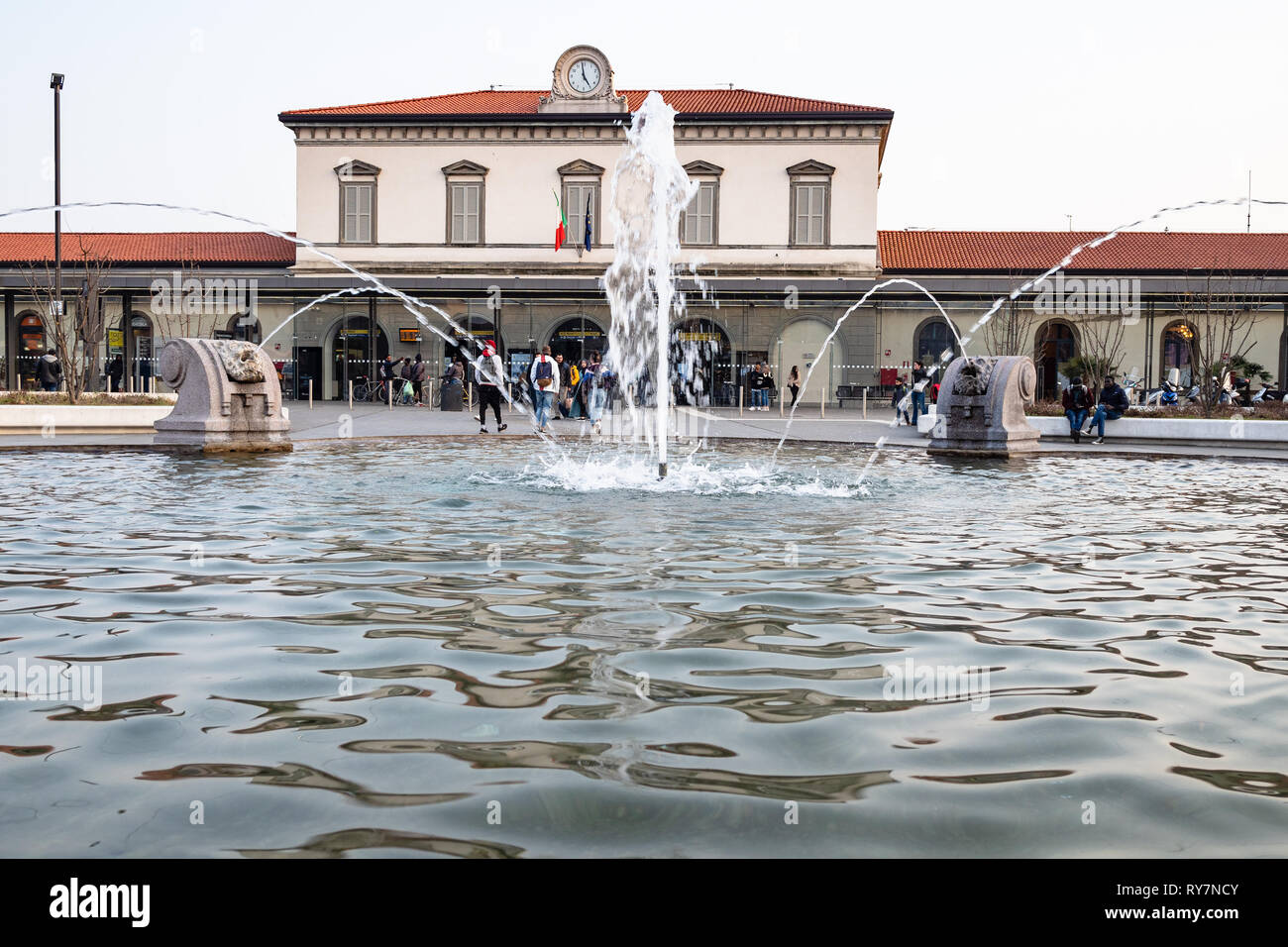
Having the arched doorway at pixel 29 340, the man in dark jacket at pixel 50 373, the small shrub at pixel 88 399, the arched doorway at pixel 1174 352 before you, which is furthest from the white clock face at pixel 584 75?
the small shrub at pixel 88 399

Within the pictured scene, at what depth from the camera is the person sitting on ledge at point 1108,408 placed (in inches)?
811

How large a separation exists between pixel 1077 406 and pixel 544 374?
32.4ft

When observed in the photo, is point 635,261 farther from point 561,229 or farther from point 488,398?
point 488,398

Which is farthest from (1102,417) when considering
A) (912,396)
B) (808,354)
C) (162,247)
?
(162,247)

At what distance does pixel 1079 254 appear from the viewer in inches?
1630

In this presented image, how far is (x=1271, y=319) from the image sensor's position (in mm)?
38938

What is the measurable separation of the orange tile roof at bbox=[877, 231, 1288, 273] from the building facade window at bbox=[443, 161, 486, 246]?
14225 millimetres

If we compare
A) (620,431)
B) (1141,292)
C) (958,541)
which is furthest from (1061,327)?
(958,541)

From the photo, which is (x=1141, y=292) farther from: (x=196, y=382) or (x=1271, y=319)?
(x=196, y=382)

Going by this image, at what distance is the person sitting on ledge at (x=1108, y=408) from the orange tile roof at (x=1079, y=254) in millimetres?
19759

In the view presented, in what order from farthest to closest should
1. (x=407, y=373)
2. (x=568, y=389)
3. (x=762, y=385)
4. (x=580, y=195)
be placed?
1. (x=580, y=195)
2. (x=762, y=385)
3. (x=407, y=373)
4. (x=568, y=389)

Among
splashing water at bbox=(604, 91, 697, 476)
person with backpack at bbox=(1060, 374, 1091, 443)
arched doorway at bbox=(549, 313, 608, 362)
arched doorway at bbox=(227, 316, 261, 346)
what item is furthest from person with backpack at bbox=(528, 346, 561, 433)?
arched doorway at bbox=(227, 316, 261, 346)

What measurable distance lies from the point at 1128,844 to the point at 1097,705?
1.28 metres
